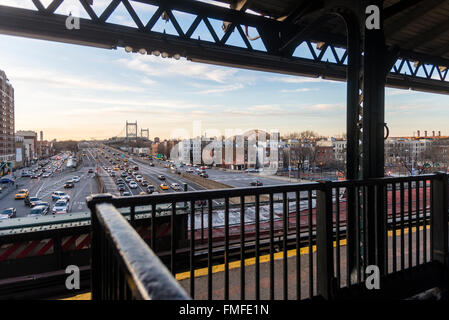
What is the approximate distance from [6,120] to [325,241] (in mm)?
88025

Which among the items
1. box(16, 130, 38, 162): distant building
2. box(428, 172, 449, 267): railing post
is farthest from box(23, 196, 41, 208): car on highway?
box(16, 130, 38, 162): distant building

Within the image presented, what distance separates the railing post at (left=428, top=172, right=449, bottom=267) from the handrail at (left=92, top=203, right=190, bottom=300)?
3059mm

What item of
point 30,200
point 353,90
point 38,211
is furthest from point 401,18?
point 30,200

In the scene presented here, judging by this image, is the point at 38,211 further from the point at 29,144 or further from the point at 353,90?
the point at 29,144

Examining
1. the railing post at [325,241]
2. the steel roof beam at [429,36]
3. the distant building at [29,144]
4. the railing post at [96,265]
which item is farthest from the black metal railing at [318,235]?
the distant building at [29,144]

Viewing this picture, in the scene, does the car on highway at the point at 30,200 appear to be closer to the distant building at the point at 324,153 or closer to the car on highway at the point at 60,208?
the car on highway at the point at 60,208

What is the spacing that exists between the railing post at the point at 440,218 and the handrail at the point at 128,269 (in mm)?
3059

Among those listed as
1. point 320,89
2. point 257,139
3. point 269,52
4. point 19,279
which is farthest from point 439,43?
point 257,139

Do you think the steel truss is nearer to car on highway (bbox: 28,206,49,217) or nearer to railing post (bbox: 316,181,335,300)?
railing post (bbox: 316,181,335,300)

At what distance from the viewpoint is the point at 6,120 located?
67.3 metres

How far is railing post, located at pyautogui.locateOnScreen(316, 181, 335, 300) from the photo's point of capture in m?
1.93

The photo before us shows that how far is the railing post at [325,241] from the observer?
6.32ft
